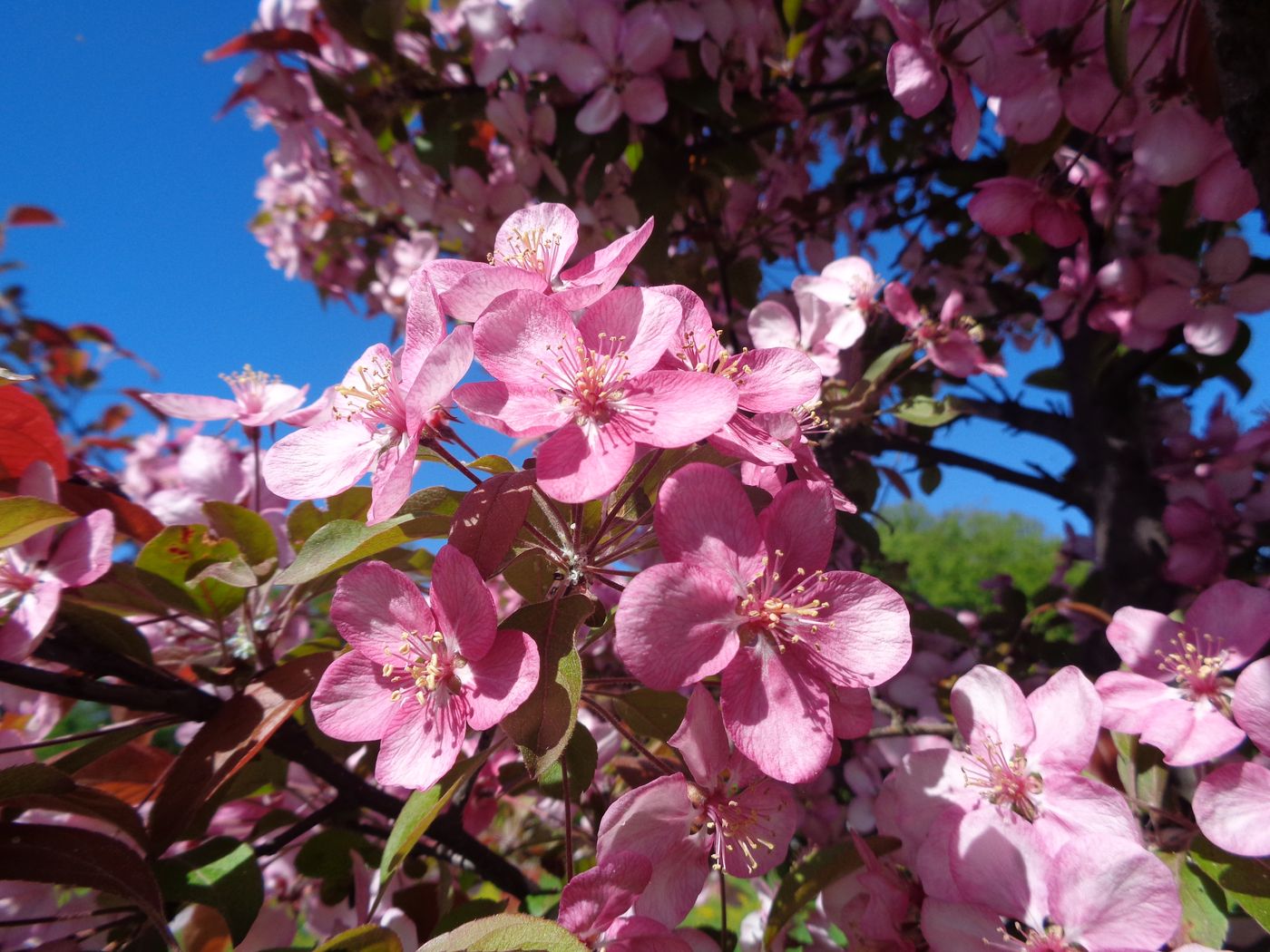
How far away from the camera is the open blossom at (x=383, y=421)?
0.60 metres

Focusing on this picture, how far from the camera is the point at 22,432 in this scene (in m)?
0.84

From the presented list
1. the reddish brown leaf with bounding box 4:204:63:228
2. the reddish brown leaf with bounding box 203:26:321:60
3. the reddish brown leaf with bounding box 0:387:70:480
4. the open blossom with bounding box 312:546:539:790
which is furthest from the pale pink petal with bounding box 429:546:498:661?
the reddish brown leaf with bounding box 4:204:63:228

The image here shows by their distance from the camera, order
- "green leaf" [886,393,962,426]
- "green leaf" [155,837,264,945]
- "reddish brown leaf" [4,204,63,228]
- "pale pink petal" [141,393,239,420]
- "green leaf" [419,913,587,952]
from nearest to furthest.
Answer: "green leaf" [419,913,587,952] → "green leaf" [155,837,264,945] → "pale pink petal" [141,393,239,420] → "green leaf" [886,393,962,426] → "reddish brown leaf" [4,204,63,228]

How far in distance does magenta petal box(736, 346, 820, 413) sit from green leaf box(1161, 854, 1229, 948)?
60 cm

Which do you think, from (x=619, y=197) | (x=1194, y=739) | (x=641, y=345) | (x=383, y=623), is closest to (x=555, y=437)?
(x=641, y=345)

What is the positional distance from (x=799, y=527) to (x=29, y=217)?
9.27 feet

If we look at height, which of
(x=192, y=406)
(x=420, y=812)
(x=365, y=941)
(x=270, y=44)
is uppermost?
(x=270, y=44)

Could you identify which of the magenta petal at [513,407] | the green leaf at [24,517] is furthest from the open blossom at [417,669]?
the green leaf at [24,517]

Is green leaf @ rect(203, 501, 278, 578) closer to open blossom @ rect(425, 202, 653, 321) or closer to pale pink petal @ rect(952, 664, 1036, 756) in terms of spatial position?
open blossom @ rect(425, 202, 653, 321)

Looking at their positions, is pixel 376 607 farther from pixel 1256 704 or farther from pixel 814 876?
pixel 1256 704

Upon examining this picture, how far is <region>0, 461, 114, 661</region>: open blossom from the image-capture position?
795 mm

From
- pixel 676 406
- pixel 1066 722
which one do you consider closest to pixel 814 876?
pixel 1066 722

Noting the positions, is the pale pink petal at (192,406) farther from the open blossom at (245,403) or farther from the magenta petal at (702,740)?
the magenta petal at (702,740)

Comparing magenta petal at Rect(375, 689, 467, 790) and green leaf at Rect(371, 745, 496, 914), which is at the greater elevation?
magenta petal at Rect(375, 689, 467, 790)
